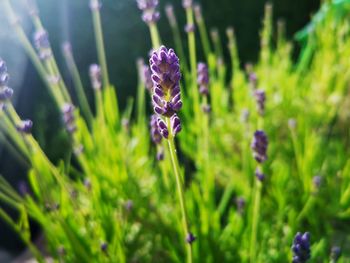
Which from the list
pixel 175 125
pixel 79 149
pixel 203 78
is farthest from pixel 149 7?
pixel 175 125

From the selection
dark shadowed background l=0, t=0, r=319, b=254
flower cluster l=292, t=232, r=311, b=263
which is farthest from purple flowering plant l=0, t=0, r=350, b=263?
dark shadowed background l=0, t=0, r=319, b=254

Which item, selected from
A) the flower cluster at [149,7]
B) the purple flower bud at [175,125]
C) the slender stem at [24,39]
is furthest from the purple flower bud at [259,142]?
the slender stem at [24,39]

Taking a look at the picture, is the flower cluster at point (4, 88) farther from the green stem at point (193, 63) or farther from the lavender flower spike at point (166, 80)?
the green stem at point (193, 63)

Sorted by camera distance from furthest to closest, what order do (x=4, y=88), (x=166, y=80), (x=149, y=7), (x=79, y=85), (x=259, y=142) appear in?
(x=79, y=85) → (x=149, y=7) → (x=259, y=142) → (x=4, y=88) → (x=166, y=80)

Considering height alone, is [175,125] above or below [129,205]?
below

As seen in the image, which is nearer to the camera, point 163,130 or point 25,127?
point 163,130

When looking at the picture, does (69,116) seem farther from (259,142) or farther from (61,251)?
(259,142)

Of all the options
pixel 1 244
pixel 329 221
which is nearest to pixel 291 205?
pixel 329 221
